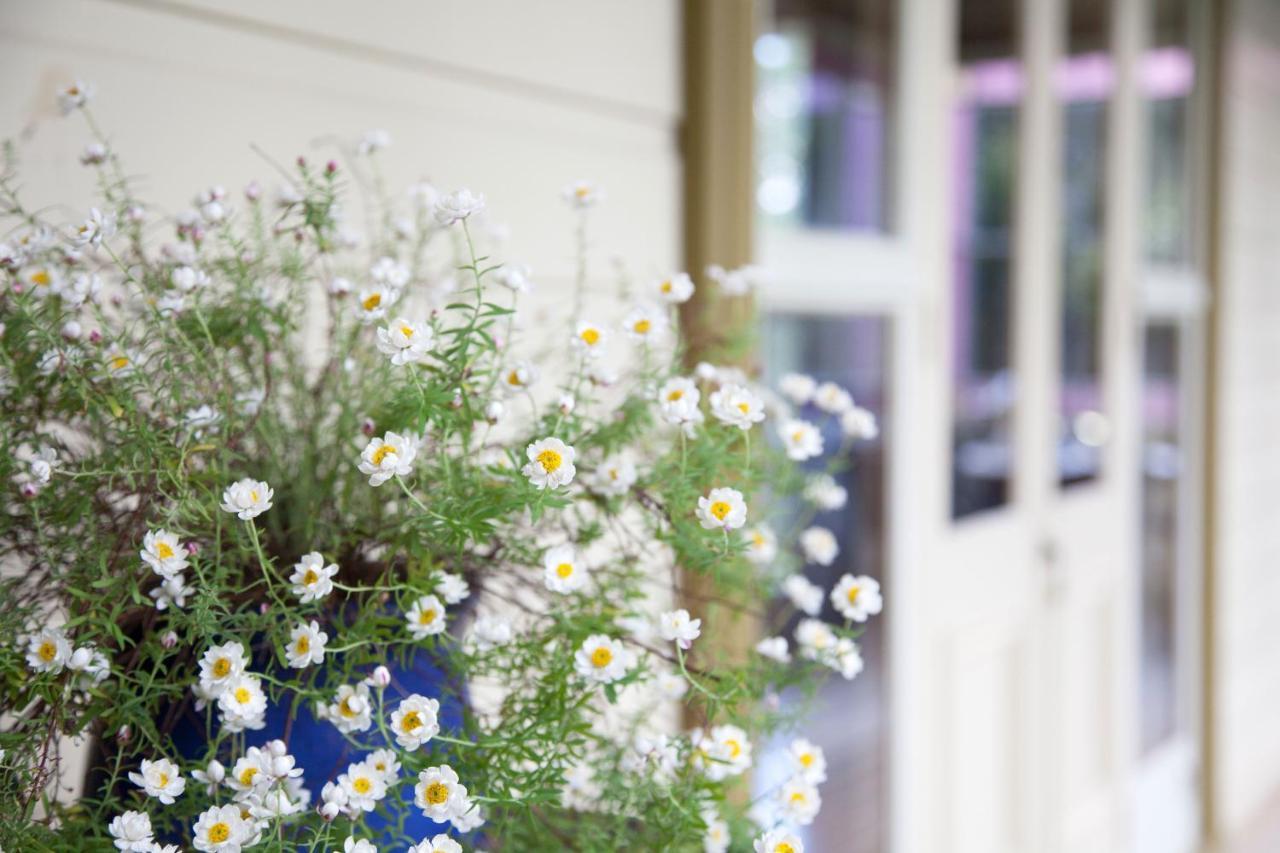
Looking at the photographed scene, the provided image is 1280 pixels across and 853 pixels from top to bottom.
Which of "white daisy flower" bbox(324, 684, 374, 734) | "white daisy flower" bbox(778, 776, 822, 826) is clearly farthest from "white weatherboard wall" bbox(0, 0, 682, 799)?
"white daisy flower" bbox(778, 776, 822, 826)

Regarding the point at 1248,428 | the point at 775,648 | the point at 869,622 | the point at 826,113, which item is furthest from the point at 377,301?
the point at 1248,428

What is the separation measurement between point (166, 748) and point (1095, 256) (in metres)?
2.72

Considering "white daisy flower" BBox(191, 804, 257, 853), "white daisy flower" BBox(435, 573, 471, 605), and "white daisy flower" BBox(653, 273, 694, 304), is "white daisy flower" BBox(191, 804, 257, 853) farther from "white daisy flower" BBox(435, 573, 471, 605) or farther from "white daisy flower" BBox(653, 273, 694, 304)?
"white daisy flower" BBox(653, 273, 694, 304)

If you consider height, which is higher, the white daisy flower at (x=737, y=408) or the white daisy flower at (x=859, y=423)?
the white daisy flower at (x=737, y=408)

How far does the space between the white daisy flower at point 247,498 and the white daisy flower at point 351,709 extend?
127 mm

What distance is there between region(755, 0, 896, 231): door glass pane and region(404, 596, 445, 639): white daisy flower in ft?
4.27

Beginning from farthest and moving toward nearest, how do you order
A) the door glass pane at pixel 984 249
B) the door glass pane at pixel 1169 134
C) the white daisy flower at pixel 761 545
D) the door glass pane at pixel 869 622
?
the door glass pane at pixel 1169 134
the door glass pane at pixel 984 249
the door glass pane at pixel 869 622
the white daisy flower at pixel 761 545

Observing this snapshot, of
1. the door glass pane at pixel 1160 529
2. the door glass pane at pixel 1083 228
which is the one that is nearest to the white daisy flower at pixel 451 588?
the door glass pane at pixel 1083 228

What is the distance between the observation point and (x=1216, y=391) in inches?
145

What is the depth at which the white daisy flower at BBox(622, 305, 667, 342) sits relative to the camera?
2.93ft

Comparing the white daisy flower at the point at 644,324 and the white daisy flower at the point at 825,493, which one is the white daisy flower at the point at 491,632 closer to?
the white daisy flower at the point at 644,324

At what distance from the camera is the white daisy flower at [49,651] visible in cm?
70

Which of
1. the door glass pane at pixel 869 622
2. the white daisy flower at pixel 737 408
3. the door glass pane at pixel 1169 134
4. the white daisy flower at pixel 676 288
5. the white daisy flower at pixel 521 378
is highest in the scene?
the door glass pane at pixel 1169 134

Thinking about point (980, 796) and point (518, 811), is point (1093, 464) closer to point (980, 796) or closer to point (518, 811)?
point (980, 796)
